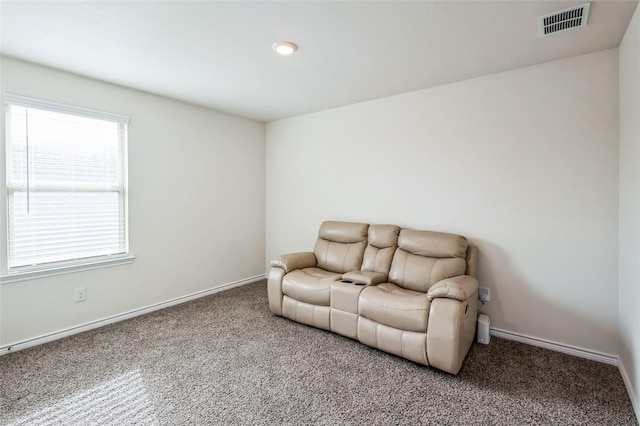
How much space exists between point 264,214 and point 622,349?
4.09 m

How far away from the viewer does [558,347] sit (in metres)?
2.63

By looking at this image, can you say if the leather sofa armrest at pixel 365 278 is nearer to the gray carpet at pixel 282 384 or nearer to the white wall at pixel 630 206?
the gray carpet at pixel 282 384

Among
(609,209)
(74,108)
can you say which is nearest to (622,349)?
(609,209)

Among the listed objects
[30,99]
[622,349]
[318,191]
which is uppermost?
[30,99]

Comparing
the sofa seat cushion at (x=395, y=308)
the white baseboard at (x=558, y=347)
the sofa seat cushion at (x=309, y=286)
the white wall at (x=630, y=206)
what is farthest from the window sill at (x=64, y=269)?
the white wall at (x=630, y=206)

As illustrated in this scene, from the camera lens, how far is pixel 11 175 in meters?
2.55

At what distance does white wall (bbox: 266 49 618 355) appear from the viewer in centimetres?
246

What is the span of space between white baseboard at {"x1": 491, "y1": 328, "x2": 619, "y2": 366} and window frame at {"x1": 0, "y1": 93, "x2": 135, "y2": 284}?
12.4ft

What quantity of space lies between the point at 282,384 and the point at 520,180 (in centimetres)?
259

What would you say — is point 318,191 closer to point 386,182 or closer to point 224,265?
point 386,182

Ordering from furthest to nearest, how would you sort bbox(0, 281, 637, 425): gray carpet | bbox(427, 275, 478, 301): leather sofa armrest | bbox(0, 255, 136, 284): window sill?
bbox(0, 255, 136, 284): window sill
bbox(427, 275, 478, 301): leather sofa armrest
bbox(0, 281, 637, 425): gray carpet

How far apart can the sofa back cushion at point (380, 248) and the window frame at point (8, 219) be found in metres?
2.51

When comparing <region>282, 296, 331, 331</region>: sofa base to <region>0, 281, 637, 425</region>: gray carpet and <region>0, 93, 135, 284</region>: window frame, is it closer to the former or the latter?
<region>0, 281, 637, 425</region>: gray carpet

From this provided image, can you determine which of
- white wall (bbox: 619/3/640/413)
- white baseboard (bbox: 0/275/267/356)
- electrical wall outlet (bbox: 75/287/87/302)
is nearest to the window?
electrical wall outlet (bbox: 75/287/87/302)
